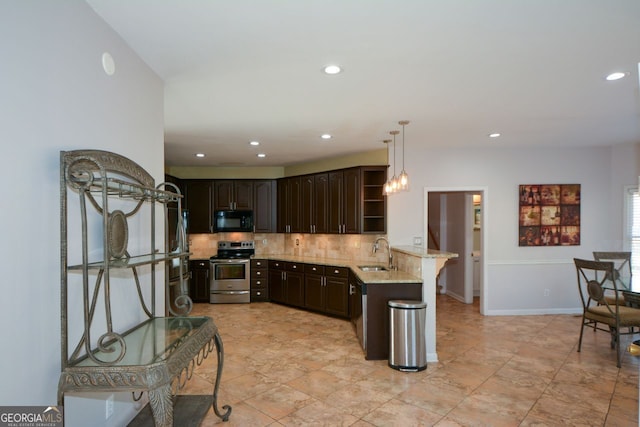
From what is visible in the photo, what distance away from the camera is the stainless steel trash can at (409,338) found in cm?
375

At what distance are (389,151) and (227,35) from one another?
151 inches

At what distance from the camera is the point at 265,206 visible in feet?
24.1

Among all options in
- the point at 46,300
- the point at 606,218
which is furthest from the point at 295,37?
the point at 606,218

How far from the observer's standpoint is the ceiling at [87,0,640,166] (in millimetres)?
1940

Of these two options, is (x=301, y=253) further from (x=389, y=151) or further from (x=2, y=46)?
(x=2, y=46)

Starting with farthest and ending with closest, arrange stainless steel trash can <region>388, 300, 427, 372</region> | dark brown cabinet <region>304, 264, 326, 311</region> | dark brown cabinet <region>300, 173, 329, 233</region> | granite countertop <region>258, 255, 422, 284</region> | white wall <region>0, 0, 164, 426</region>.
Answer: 1. dark brown cabinet <region>300, 173, 329, 233</region>
2. dark brown cabinet <region>304, 264, 326, 311</region>
3. granite countertop <region>258, 255, 422, 284</region>
4. stainless steel trash can <region>388, 300, 427, 372</region>
5. white wall <region>0, 0, 164, 426</region>

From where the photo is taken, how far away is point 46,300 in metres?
1.55

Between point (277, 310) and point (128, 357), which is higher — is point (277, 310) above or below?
below

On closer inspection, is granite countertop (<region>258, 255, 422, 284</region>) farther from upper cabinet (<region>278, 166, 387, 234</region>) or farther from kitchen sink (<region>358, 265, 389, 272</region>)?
upper cabinet (<region>278, 166, 387, 234</region>)

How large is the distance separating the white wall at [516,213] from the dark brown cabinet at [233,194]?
355 cm

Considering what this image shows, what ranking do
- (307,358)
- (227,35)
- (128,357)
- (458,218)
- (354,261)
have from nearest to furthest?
(128,357) → (227,35) → (307,358) → (354,261) → (458,218)

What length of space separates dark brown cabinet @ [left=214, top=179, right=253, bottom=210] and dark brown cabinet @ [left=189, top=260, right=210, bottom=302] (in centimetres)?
117

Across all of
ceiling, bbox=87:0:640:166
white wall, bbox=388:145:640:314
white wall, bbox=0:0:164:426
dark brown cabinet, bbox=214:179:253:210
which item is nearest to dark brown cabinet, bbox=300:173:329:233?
dark brown cabinet, bbox=214:179:253:210

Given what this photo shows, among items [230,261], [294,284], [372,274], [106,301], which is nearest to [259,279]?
[230,261]
